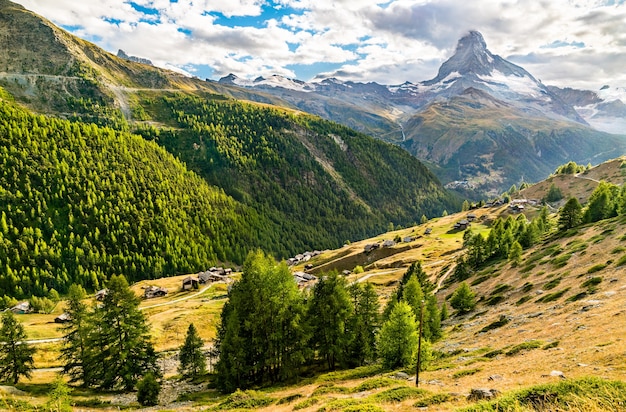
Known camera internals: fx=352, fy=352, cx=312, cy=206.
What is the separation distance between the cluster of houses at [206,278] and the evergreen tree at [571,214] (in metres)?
146

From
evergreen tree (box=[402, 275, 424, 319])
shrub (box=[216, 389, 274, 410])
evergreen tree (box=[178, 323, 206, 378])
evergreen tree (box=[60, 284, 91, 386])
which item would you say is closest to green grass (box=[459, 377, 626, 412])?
shrub (box=[216, 389, 274, 410])

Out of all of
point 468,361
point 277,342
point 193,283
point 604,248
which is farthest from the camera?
point 193,283

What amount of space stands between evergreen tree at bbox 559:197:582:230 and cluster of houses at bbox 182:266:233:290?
5750 inches

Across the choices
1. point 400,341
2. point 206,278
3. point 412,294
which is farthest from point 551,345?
point 206,278

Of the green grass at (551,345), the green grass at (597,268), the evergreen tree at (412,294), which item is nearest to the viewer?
the green grass at (551,345)

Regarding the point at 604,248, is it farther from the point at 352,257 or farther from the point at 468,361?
the point at 352,257

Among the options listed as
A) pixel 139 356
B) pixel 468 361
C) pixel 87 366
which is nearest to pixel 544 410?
pixel 468 361

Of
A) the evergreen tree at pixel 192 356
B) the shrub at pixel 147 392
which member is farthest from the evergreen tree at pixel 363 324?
the evergreen tree at pixel 192 356

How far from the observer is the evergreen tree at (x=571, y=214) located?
95562 mm

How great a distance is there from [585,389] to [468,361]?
23.7 metres

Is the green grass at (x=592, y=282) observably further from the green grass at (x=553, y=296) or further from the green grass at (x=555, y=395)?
the green grass at (x=555, y=395)

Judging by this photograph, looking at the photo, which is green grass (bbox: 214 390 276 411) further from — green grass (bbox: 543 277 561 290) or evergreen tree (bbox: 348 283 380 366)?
green grass (bbox: 543 277 561 290)

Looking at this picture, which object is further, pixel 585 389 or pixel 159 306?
pixel 159 306

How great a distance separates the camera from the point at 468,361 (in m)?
38.9
